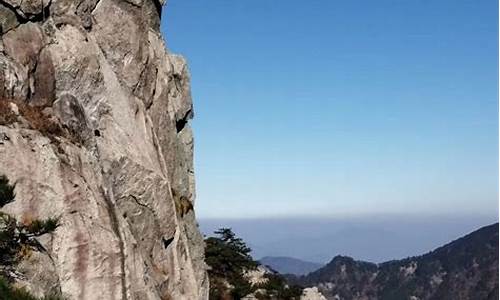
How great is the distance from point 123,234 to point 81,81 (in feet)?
25.6

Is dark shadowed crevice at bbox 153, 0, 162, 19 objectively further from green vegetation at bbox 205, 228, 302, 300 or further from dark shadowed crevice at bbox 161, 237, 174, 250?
green vegetation at bbox 205, 228, 302, 300

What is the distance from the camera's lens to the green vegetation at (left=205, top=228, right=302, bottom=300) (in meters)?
54.6

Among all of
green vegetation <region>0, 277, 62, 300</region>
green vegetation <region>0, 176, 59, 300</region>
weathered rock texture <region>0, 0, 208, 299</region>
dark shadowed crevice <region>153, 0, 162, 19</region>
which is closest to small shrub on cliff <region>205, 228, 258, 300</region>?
weathered rock texture <region>0, 0, 208, 299</region>

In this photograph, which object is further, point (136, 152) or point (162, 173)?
point (162, 173)

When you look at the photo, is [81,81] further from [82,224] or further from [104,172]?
[82,224]

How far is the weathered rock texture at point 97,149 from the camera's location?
67.8ft

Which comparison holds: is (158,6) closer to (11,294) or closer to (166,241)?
(166,241)

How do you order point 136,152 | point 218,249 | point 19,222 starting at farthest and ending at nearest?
1. point 218,249
2. point 136,152
3. point 19,222

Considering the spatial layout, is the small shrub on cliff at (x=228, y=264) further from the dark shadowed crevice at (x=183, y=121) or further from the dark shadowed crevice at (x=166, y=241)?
the dark shadowed crevice at (x=166, y=241)

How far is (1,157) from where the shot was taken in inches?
785

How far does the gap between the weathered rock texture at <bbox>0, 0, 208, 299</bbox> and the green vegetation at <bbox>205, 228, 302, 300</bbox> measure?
16716 mm

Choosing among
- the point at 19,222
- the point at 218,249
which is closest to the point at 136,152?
the point at 19,222

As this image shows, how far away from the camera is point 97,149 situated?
25.9m

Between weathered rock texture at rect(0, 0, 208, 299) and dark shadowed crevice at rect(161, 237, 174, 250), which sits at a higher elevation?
weathered rock texture at rect(0, 0, 208, 299)
